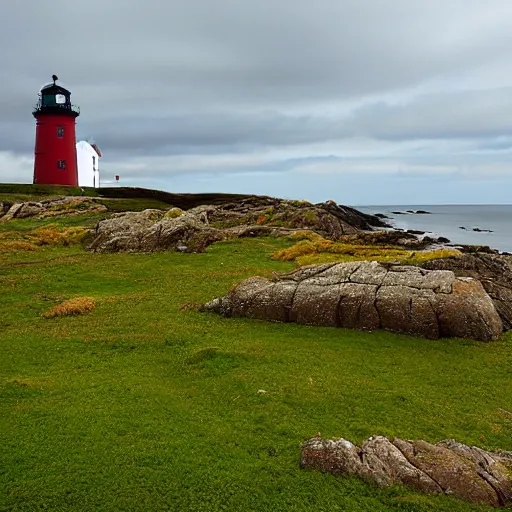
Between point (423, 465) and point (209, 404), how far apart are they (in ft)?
22.8

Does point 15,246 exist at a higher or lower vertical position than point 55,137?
lower

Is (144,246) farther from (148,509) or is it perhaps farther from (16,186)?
(16,186)

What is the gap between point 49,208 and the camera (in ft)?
274

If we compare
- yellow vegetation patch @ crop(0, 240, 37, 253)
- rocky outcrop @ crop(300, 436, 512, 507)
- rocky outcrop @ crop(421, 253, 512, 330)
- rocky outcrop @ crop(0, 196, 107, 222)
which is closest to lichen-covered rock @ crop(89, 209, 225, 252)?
yellow vegetation patch @ crop(0, 240, 37, 253)

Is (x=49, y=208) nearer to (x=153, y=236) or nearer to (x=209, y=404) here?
(x=153, y=236)

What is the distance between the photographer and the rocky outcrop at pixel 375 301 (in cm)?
2392

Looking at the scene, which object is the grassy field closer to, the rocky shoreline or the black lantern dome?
the rocky shoreline

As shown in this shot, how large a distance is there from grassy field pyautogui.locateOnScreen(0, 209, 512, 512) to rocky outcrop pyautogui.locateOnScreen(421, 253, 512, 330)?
4.09m

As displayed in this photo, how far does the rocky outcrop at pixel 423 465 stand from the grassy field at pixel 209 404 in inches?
13.9

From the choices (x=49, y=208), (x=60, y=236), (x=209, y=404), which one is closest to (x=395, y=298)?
(x=209, y=404)

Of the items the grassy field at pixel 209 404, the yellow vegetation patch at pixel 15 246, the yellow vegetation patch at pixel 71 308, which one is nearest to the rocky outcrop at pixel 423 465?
the grassy field at pixel 209 404

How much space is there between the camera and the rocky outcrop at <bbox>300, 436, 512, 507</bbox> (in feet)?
38.0

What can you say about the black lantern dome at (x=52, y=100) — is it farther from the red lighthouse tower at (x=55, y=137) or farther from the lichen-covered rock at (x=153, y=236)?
the lichen-covered rock at (x=153, y=236)

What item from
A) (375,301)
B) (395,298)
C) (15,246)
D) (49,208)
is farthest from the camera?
(49,208)
